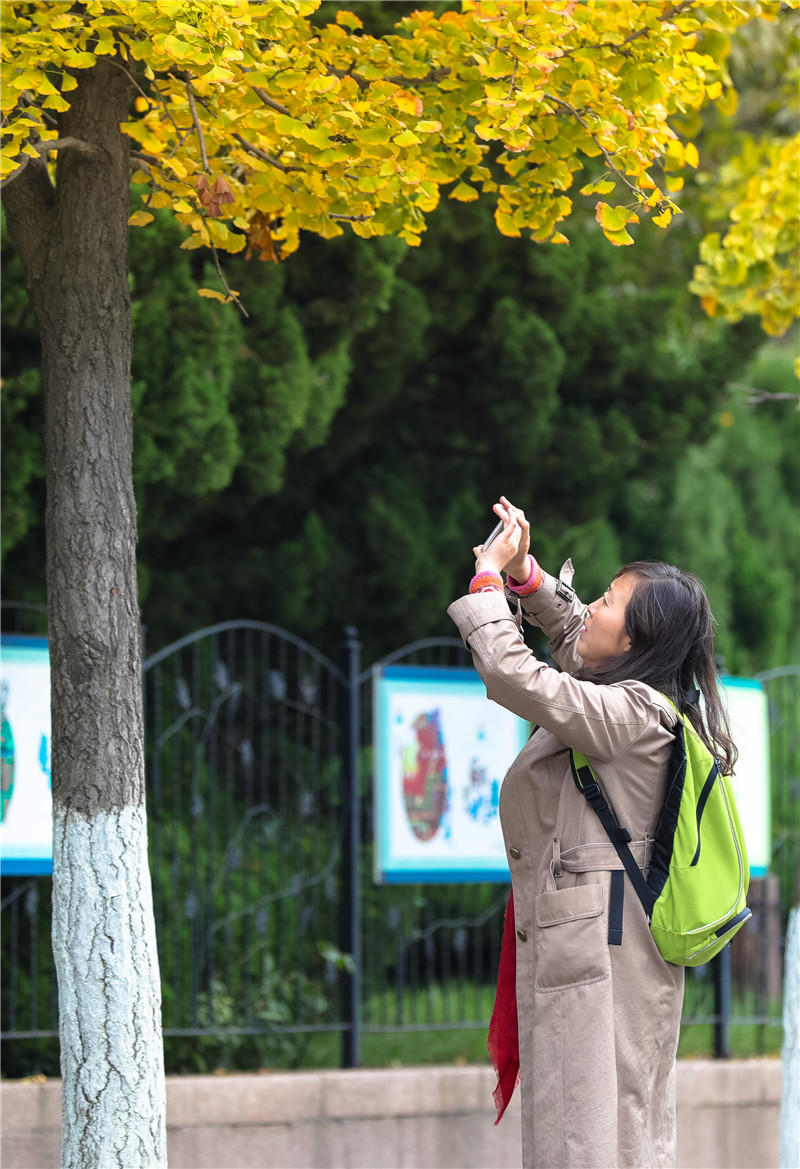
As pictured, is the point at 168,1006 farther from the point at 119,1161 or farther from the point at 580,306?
the point at 580,306

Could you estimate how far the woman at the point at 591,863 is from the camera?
266cm

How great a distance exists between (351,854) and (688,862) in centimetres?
282

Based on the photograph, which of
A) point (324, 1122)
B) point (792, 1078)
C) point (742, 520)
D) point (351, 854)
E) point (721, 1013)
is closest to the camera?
point (792, 1078)

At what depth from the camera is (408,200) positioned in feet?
12.0

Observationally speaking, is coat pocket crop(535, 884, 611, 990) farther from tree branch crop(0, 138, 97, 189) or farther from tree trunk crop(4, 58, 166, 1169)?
tree branch crop(0, 138, 97, 189)

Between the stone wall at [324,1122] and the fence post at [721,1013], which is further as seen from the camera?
the fence post at [721,1013]

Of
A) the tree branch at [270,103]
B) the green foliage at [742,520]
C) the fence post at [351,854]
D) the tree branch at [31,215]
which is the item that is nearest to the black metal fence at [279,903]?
the fence post at [351,854]

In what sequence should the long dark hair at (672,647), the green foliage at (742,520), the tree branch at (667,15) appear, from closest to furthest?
the long dark hair at (672,647) → the tree branch at (667,15) → the green foliage at (742,520)

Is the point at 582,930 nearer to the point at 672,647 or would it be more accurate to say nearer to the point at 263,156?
the point at 672,647

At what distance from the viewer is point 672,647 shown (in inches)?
114

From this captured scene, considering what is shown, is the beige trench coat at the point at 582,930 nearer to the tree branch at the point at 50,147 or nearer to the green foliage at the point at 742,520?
the tree branch at the point at 50,147

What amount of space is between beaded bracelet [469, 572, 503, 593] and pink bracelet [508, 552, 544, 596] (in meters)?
0.36

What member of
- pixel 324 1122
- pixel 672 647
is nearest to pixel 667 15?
pixel 672 647

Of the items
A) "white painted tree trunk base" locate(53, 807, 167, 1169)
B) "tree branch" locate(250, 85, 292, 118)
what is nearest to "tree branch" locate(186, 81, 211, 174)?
"tree branch" locate(250, 85, 292, 118)
